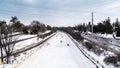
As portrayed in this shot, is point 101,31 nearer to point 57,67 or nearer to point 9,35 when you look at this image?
point 9,35

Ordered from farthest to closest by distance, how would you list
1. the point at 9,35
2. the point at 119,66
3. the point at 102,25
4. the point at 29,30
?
the point at 29,30, the point at 102,25, the point at 9,35, the point at 119,66

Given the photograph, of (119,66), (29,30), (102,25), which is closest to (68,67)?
(119,66)

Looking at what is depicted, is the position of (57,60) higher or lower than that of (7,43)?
lower

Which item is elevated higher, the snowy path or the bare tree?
the bare tree

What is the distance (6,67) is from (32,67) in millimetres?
2187

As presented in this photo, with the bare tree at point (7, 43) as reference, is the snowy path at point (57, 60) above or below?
below

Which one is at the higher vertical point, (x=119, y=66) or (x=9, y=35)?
(x=9, y=35)

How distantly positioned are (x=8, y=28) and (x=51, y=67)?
41.8ft

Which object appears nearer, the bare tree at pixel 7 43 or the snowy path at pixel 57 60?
the snowy path at pixel 57 60

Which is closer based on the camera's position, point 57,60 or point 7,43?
point 57,60

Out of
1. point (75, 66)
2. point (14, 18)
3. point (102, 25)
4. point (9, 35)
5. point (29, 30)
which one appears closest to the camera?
point (75, 66)

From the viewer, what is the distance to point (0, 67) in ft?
58.6

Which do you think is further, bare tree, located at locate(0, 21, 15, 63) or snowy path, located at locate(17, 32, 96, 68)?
bare tree, located at locate(0, 21, 15, 63)

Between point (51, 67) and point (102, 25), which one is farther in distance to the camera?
point (102, 25)
